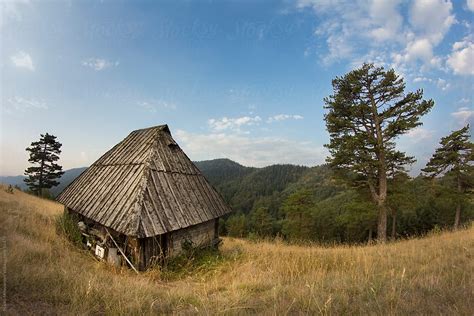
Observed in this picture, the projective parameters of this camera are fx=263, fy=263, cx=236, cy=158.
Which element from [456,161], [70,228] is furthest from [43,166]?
[456,161]

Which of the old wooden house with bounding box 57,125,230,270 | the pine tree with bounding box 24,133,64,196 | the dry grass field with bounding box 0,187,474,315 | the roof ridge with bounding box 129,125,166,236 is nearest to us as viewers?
the dry grass field with bounding box 0,187,474,315

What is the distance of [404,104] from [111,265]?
17728mm

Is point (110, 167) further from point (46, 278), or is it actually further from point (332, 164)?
point (332, 164)

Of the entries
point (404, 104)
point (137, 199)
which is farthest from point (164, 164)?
point (404, 104)

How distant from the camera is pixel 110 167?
11172 mm

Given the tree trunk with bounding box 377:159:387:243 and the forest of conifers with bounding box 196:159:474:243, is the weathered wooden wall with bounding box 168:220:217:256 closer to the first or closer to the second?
the forest of conifers with bounding box 196:159:474:243

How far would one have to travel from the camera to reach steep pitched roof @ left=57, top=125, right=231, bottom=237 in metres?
7.93

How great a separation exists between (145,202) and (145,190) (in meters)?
0.50

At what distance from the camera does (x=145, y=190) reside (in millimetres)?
8477

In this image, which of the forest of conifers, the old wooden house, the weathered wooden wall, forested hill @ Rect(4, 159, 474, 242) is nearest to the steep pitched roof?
the old wooden house

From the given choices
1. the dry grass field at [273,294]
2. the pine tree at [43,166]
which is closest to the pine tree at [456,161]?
the dry grass field at [273,294]

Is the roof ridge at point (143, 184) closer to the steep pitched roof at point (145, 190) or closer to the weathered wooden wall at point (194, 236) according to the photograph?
the steep pitched roof at point (145, 190)

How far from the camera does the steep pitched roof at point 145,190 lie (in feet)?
26.0

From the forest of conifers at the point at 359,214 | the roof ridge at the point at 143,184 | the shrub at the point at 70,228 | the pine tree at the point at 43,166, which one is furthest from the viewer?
the pine tree at the point at 43,166
